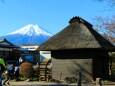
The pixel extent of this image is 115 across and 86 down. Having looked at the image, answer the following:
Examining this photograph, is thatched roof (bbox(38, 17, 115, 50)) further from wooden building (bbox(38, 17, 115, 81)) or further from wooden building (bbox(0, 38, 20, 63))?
wooden building (bbox(0, 38, 20, 63))

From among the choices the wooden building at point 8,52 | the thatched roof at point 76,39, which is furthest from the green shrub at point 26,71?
the wooden building at point 8,52

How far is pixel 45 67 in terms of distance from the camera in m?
34.4

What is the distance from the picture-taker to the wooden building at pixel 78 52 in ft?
108

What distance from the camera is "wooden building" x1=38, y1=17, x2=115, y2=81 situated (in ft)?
108

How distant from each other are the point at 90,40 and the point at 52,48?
3645 millimetres

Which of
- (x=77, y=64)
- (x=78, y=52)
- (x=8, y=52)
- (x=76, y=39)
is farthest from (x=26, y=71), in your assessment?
(x=8, y=52)

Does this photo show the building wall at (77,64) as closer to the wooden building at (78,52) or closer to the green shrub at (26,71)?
the wooden building at (78,52)

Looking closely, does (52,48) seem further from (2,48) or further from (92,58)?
(2,48)

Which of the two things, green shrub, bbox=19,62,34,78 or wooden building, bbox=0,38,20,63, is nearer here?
green shrub, bbox=19,62,34,78

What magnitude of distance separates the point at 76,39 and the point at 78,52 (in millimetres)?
1273

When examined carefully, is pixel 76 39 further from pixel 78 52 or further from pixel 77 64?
pixel 77 64

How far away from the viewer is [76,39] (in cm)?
3388

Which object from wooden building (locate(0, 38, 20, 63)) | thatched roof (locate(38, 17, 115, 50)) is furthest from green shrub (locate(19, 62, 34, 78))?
wooden building (locate(0, 38, 20, 63))

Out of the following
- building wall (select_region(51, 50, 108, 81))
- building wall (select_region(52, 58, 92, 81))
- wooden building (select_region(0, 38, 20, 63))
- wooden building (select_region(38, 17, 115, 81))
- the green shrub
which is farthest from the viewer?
wooden building (select_region(0, 38, 20, 63))
